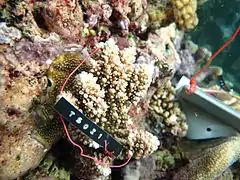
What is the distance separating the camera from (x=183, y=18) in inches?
148

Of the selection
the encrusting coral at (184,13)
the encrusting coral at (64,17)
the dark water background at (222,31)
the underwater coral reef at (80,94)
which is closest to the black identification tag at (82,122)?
the underwater coral reef at (80,94)

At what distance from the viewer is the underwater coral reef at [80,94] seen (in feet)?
6.02

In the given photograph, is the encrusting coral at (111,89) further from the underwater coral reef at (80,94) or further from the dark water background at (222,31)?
the dark water background at (222,31)

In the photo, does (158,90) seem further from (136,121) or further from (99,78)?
(99,78)

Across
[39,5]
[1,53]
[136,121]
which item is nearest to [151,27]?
[136,121]

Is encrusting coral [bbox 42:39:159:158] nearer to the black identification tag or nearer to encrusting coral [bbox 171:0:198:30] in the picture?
the black identification tag

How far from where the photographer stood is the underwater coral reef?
184cm

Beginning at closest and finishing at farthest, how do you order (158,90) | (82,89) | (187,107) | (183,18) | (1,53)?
(1,53)
(82,89)
(158,90)
(187,107)
(183,18)

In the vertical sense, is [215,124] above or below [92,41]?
below

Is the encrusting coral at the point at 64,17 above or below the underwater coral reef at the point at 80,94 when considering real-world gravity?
above

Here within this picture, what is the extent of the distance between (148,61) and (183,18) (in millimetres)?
1648

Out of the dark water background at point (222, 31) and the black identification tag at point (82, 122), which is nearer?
the black identification tag at point (82, 122)

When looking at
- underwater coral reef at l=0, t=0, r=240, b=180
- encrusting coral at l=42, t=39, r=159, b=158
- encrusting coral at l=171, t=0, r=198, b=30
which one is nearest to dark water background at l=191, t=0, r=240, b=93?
encrusting coral at l=171, t=0, r=198, b=30

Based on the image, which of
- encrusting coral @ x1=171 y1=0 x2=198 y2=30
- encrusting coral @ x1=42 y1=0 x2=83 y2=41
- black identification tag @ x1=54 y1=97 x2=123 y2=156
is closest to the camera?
black identification tag @ x1=54 y1=97 x2=123 y2=156
